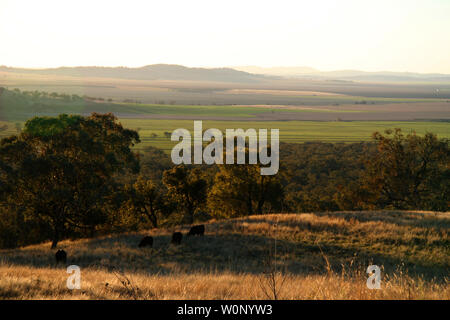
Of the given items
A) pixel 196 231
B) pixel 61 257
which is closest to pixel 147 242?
pixel 196 231

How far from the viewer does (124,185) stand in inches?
1631

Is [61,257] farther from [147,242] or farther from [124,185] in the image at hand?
[124,185]

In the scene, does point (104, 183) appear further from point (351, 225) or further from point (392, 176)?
point (392, 176)

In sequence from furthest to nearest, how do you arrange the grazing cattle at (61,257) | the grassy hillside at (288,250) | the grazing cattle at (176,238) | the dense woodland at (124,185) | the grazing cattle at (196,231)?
the dense woodland at (124,185) → the grazing cattle at (196,231) → the grazing cattle at (176,238) → the grazing cattle at (61,257) → the grassy hillside at (288,250)

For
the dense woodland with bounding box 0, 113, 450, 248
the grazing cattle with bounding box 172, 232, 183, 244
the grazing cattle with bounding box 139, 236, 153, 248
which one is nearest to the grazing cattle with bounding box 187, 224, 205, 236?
the grazing cattle with bounding box 172, 232, 183, 244

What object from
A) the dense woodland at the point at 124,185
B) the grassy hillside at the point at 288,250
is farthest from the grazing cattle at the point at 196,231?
the dense woodland at the point at 124,185

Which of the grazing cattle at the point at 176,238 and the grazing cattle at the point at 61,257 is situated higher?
the grazing cattle at the point at 61,257

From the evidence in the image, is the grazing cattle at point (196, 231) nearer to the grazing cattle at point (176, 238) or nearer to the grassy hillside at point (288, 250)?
the grassy hillside at point (288, 250)

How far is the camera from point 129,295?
31.5 feet

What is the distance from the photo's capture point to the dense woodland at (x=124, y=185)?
3294cm

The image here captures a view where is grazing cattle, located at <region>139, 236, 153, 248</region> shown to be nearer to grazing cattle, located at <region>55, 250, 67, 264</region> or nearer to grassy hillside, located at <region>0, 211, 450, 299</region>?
grassy hillside, located at <region>0, 211, 450, 299</region>

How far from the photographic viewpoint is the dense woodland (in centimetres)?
3294

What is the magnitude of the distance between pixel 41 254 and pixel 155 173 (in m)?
64.1
